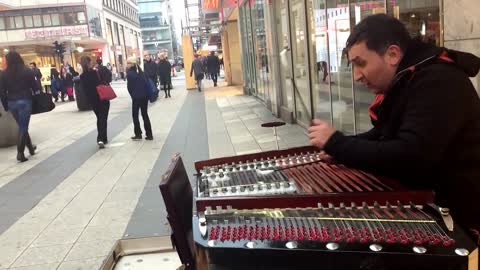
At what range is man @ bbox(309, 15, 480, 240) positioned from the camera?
1.61m

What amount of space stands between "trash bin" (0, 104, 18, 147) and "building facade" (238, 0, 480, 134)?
599 centimetres

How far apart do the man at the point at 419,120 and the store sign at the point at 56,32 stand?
5644cm

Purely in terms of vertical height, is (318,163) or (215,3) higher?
(215,3)

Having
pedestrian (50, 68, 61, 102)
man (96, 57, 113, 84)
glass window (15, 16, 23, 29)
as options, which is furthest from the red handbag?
glass window (15, 16, 23, 29)

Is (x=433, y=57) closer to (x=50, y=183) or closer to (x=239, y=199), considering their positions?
(x=239, y=199)

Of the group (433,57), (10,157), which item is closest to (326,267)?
(433,57)

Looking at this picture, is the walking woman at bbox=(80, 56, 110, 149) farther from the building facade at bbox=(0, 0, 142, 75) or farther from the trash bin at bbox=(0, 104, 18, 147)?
the building facade at bbox=(0, 0, 142, 75)

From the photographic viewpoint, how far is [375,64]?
1801 mm

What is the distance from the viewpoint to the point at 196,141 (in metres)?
9.72

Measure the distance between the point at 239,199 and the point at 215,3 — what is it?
21617 mm

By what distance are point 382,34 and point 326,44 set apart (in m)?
6.60

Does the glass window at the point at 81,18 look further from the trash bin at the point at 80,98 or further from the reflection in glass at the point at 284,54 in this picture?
the reflection in glass at the point at 284,54

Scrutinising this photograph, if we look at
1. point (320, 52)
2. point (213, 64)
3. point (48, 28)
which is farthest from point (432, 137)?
point (48, 28)

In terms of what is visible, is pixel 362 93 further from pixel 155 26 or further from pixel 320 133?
pixel 155 26
